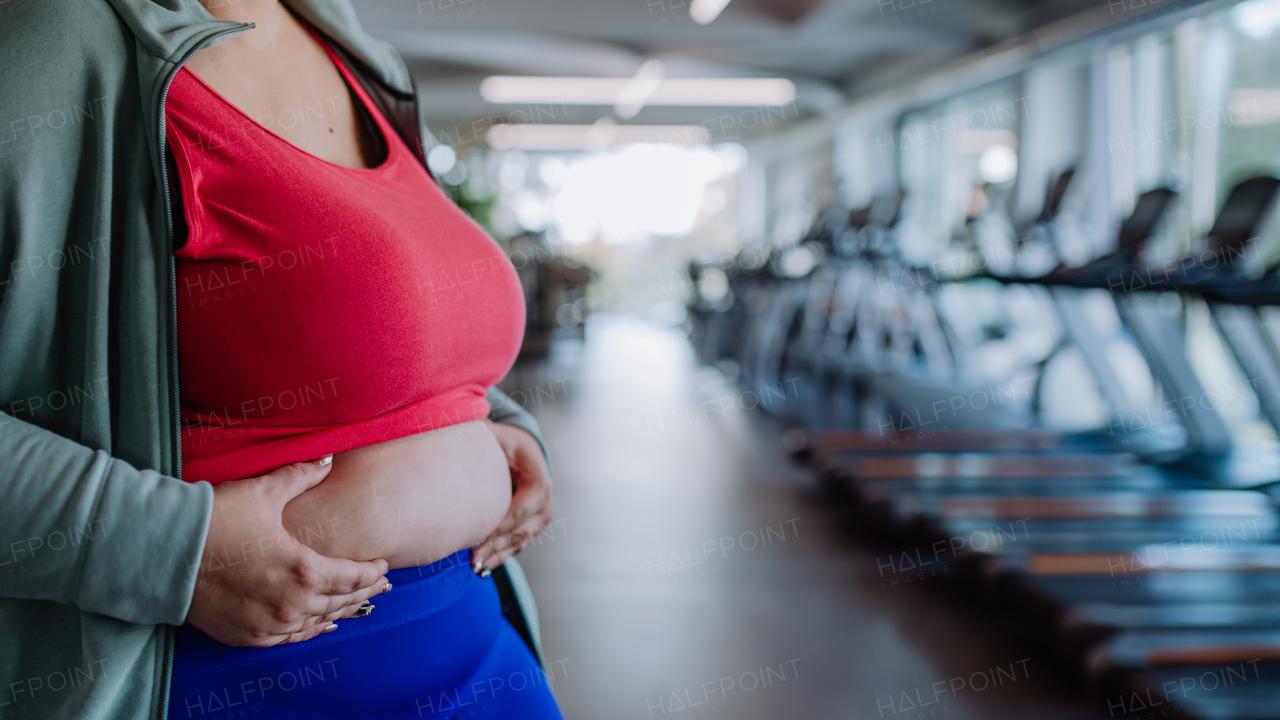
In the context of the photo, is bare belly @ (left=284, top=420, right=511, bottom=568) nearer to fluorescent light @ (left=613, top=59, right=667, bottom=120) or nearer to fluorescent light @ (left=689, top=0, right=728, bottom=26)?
fluorescent light @ (left=689, top=0, right=728, bottom=26)

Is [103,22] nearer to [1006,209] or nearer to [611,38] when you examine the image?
[1006,209]

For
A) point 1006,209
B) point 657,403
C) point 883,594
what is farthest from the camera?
point 657,403

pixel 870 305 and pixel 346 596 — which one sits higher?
pixel 346 596

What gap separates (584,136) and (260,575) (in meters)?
13.2

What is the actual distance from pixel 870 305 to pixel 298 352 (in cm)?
624

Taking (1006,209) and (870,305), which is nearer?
(1006,209)

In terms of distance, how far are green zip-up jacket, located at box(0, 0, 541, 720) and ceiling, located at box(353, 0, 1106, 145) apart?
6676 millimetres

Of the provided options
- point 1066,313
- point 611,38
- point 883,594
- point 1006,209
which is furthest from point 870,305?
point 883,594

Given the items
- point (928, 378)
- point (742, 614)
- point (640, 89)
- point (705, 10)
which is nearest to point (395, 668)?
point (742, 614)

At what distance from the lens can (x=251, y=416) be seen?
0.61 m

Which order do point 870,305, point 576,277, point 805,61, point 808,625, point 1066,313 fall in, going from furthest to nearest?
point 805,61 → point 576,277 → point 870,305 → point 1066,313 → point 808,625

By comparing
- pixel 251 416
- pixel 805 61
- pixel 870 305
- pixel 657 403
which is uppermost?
pixel 805 61

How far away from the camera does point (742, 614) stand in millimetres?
2162

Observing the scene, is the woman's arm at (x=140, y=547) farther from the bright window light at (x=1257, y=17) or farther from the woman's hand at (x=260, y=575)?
the bright window light at (x=1257, y=17)
